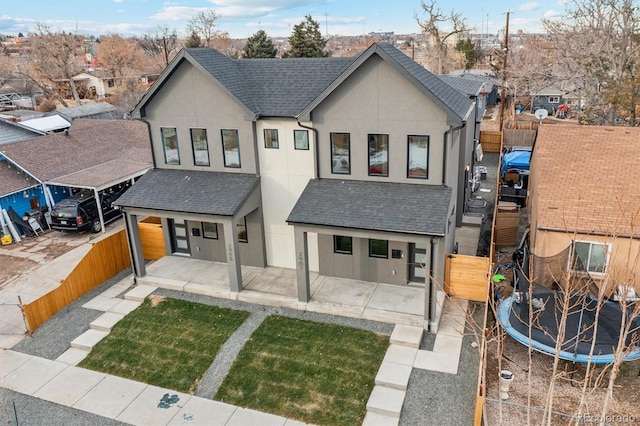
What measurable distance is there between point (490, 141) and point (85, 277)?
32161 millimetres

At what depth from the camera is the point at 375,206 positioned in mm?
A: 15797

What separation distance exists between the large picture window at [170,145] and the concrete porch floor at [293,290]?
168 inches

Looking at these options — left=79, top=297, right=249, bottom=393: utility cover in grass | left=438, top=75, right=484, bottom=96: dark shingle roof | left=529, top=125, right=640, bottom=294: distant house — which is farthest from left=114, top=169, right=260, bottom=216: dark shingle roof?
left=438, top=75, right=484, bottom=96: dark shingle roof

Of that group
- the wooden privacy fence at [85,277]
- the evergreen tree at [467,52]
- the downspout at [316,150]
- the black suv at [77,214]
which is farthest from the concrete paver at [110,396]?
the evergreen tree at [467,52]

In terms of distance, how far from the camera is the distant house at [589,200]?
15.4 meters

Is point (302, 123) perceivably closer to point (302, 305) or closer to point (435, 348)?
point (302, 305)

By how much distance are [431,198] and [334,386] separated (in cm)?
675

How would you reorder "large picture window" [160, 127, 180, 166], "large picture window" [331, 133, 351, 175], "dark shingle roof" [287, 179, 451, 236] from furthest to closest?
"large picture window" [160, 127, 180, 166] < "large picture window" [331, 133, 351, 175] < "dark shingle roof" [287, 179, 451, 236]

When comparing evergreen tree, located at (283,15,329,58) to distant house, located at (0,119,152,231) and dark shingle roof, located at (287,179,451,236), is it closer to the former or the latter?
distant house, located at (0,119,152,231)

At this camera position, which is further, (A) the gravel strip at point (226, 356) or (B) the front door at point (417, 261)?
(B) the front door at point (417, 261)

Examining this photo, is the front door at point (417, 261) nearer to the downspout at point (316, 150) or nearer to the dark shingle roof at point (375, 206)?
the dark shingle roof at point (375, 206)

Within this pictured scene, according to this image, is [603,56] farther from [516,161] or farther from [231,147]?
[231,147]

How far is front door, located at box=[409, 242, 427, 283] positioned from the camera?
17047 millimetres

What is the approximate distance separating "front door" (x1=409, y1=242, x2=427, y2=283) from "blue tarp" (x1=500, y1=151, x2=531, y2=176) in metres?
15.5
